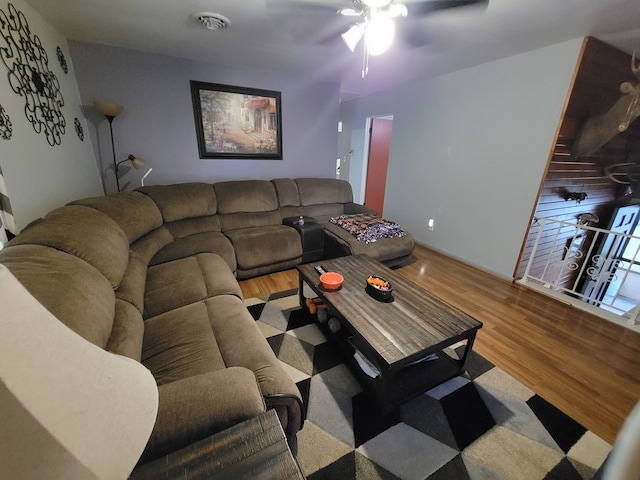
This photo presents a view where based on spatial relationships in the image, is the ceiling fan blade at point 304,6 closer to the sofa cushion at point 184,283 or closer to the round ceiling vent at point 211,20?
the round ceiling vent at point 211,20

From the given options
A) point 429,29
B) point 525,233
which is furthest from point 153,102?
point 525,233

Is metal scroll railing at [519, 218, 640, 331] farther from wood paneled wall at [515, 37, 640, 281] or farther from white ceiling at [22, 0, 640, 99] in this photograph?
white ceiling at [22, 0, 640, 99]

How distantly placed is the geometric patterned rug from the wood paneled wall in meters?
1.76

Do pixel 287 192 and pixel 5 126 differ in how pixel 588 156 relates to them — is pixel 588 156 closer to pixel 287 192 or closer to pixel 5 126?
pixel 287 192

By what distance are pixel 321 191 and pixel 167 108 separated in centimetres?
203

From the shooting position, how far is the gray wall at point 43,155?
1.45 metres

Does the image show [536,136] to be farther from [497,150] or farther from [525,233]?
[525,233]

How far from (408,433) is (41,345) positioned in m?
1.52

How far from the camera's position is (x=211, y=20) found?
6.41 ft

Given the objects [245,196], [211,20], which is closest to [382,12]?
[211,20]

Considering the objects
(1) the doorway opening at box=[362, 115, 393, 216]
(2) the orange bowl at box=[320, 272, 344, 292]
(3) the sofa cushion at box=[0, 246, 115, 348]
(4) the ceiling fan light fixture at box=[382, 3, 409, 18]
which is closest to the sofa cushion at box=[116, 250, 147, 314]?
(3) the sofa cushion at box=[0, 246, 115, 348]

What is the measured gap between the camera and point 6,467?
254mm

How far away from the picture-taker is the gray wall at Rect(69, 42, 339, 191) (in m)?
2.60

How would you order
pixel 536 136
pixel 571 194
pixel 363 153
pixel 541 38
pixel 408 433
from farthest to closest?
pixel 363 153 → pixel 571 194 → pixel 536 136 → pixel 541 38 → pixel 408 433
